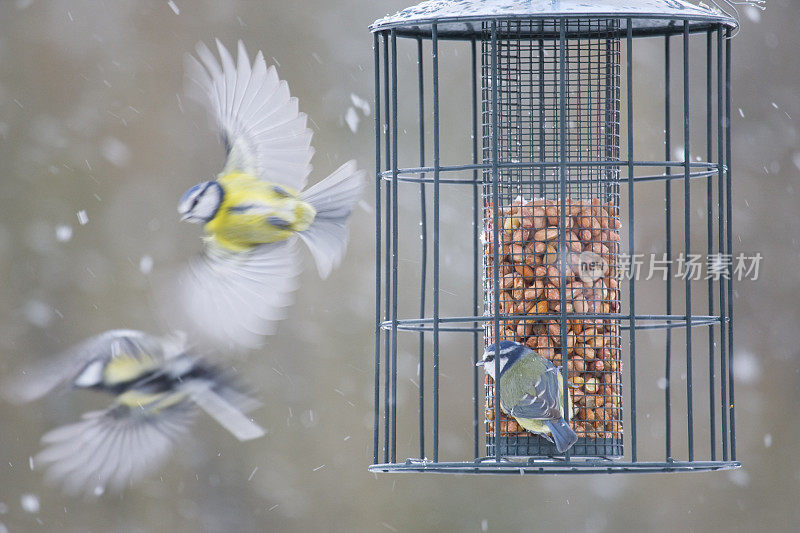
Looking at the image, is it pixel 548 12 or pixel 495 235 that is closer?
pixel 548 12

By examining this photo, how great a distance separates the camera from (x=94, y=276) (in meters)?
8.35

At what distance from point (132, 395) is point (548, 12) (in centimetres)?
285

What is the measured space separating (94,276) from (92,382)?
2.60m

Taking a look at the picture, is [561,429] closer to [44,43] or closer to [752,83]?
[752,83]

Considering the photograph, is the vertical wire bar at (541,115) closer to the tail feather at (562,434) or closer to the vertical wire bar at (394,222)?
the vertical wire bar at (394,222)

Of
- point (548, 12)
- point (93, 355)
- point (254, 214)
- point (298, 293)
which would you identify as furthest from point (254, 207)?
point (298, 293)

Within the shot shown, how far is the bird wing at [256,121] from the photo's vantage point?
18.2 ft

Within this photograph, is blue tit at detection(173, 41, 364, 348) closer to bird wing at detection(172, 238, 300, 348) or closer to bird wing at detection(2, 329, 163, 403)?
bird wing at detection(172, 238, 300, 348)

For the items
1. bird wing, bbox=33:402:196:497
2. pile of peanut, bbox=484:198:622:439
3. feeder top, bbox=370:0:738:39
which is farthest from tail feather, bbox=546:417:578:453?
bird wing, bbox=33:402:196:497

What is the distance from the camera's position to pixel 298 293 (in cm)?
831

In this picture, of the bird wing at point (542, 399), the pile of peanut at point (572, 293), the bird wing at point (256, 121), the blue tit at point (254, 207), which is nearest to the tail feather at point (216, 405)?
the blue tit at point (254, 207)

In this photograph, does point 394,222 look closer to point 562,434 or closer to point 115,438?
point 562,434

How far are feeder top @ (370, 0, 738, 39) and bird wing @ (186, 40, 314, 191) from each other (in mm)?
987

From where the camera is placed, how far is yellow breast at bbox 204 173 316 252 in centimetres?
562
